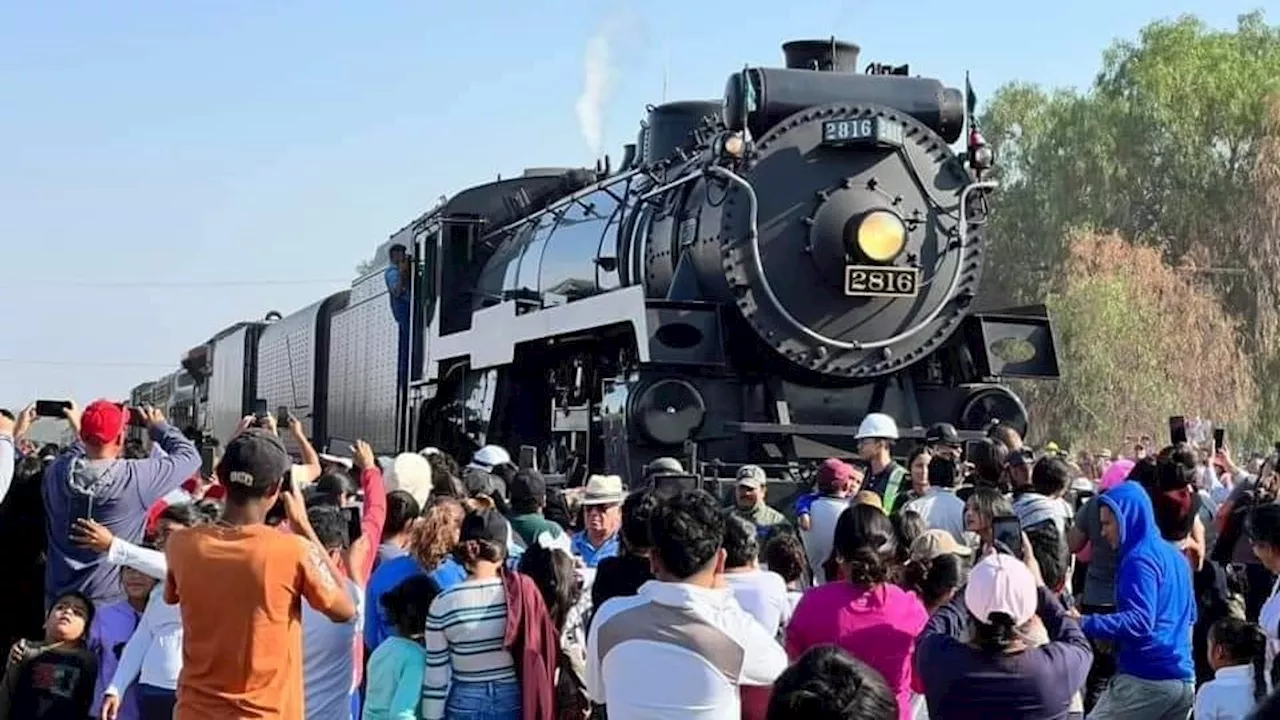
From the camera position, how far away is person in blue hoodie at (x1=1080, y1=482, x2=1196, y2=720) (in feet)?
20.3

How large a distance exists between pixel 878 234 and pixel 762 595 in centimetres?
562

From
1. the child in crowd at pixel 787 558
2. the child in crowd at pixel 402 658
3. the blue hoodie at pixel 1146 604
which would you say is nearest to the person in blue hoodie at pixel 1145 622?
the blue hoodie at pixel 1146 604

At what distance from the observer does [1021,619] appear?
4352 mm

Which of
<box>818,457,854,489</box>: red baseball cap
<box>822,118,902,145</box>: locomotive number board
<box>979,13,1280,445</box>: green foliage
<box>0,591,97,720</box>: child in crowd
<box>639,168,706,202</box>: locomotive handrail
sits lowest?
<box>0,591,97,720</box>: child in crowd

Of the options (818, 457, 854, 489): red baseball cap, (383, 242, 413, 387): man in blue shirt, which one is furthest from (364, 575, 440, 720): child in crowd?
(383, 242, 413, 387): man in blue shirt

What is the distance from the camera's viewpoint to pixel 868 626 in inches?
195

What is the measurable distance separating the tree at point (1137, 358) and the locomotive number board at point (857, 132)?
64.2ft

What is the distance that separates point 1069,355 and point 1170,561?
952 inches

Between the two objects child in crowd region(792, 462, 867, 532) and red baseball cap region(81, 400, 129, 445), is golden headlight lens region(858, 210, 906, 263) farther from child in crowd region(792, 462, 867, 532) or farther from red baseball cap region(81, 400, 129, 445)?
red baseball cap region(81, 400, 129, 445)

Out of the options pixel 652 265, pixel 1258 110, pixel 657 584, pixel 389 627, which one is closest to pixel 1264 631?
pixel 657 584

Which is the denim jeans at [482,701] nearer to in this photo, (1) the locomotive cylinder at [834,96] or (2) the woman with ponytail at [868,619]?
(2) the woman with ponytail at [868,619]

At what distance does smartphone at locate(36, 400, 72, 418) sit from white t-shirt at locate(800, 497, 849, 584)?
10.8 feet

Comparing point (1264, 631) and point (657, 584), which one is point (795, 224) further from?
point (657, 584)

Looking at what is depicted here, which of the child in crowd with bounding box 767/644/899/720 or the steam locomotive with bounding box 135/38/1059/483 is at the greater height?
the steam locomotive with bounding box 135/38/1059/483
